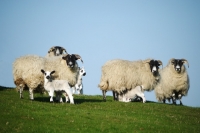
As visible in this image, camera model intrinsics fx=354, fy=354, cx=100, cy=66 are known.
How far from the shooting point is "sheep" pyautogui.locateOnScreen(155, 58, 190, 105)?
2875 cm

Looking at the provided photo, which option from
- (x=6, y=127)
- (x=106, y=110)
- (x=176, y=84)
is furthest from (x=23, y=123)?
(x=176, y=84)

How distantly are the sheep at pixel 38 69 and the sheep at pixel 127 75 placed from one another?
3792 millimetres

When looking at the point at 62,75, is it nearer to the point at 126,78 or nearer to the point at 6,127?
the point at 126,78

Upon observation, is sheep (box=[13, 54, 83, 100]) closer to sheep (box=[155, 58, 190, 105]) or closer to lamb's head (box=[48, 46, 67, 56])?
lamb's head (box=[48, 46, 67, 56])

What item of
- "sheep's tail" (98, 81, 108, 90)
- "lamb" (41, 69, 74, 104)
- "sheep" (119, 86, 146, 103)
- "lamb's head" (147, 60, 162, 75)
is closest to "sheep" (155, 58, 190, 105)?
"lamb's head" (147, 60, 162, 75)

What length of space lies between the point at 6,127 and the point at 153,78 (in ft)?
52.2

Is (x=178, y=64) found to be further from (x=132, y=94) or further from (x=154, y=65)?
(x=132, y=94)

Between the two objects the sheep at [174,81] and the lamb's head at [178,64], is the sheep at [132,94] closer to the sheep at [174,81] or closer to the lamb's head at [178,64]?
the sheep at [174,81]

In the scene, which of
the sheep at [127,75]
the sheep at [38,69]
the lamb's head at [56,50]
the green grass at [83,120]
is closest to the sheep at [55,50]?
the lamb's head at [56,50]

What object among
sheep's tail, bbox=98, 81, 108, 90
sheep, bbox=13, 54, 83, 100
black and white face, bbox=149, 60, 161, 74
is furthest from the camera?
black and white face, bbox=149, 60, 161, 74

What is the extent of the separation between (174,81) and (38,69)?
12.3m

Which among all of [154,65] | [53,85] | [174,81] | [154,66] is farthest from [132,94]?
[53,85]

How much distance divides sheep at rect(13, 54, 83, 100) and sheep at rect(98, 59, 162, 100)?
379 cm

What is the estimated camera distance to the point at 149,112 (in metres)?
20.4
